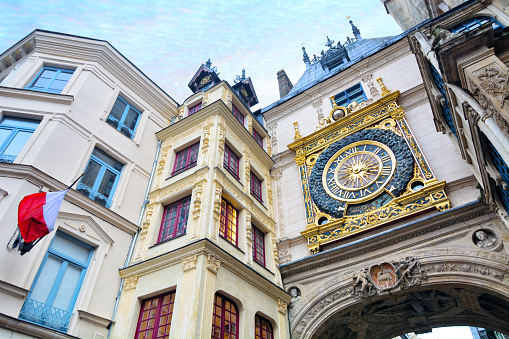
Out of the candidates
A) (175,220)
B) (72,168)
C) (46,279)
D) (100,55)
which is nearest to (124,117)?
(100,55)

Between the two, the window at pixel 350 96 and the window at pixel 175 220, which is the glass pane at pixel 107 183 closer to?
the window at pixel 175 220

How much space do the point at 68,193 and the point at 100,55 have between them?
6475 millimetres

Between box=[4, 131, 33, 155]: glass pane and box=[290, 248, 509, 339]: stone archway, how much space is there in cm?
1007

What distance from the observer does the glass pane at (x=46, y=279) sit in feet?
25.4

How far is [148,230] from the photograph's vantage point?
35.6ft

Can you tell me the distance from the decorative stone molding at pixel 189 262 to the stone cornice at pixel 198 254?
0.11 metres

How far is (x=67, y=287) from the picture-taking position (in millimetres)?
8422

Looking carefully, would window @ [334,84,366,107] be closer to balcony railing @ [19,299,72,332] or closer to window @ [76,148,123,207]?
window @ [76,148,123,207]

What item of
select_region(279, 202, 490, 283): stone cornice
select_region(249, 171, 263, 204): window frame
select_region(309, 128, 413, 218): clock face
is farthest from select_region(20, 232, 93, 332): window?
select_region(309, 128, 413, 218): clock face

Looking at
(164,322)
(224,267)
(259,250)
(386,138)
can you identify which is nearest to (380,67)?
(386,138)

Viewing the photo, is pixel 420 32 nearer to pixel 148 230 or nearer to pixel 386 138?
pixel 386 138

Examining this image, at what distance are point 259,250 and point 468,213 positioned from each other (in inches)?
273

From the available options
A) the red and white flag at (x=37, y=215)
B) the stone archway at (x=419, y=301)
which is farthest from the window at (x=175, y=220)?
the stone archway at (x=419, y=301)

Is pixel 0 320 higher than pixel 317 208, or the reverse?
pixel 317 208
